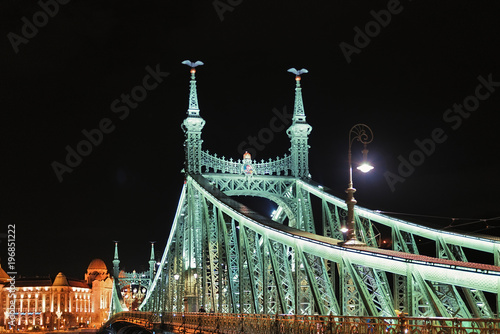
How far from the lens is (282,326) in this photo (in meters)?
21.7

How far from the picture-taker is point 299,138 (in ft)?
157

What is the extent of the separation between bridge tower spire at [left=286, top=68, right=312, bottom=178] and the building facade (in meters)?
103

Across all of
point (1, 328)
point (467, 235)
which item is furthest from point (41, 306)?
point (467, 235)

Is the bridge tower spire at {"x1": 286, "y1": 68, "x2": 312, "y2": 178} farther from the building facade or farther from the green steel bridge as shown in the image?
the building facade

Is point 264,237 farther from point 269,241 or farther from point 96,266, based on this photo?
point 96,266

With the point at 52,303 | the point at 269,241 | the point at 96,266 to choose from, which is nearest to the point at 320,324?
the point at 269,241

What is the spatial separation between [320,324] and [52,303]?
470 ft

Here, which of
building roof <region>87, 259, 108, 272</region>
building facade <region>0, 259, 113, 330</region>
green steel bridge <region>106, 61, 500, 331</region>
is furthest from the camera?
building roof <region>87, 259, 108, 272</region>

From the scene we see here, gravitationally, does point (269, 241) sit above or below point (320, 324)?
above

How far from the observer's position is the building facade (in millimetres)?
141000

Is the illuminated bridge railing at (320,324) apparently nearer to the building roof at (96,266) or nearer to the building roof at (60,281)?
the building roof at (60,281)

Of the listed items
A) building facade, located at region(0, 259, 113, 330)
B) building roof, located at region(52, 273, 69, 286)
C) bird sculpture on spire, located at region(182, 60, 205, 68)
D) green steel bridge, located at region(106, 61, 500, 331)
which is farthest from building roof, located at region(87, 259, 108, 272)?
bird sculpture on spire, located at region(182, 60, 205, 68)

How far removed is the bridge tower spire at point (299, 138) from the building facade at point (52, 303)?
339 feet

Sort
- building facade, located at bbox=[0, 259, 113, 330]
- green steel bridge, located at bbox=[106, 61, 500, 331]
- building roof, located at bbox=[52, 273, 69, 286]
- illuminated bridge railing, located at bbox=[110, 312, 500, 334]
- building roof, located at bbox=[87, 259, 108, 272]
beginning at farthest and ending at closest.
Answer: building roof, located at bbox=[87, 259, 108, 272], building roof, located at bbox=[52, 273, 69, 286], building facade, located at bbox=[0, 259, 113, 330], green steel bridge, located at bbox=[106, 61, 500, 331], illuminated bridge railing, located at bbox=[110, 312, 500, 334]
